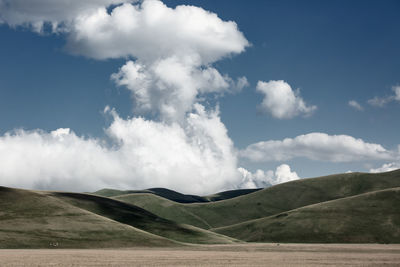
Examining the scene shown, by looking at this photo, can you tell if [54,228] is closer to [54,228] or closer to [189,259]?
[54,228]

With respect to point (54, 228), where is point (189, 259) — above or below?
below

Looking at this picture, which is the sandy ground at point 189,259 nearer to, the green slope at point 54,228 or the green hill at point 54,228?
the green slope at point 54,228

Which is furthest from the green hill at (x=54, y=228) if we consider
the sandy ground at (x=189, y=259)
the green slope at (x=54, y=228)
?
the sandy ground at (x=189, y=259)

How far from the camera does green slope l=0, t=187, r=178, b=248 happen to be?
148 meters

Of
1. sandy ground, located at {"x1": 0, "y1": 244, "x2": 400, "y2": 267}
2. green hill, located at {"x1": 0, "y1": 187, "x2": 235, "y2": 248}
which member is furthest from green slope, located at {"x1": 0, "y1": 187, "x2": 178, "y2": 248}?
sandy ground, located at {"x1": 0, "y1": 244, "x2": 400, "y2": 267}

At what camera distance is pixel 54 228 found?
6363 inches

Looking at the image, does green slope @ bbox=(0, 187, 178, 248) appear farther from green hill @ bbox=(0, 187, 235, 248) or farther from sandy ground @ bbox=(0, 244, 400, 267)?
sandy ground @ bbox=(0, 244, 400, 267)

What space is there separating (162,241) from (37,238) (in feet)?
141

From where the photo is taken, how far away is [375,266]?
68188 mm

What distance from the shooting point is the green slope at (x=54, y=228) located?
14800cm

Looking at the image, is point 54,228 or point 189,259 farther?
point 54,228

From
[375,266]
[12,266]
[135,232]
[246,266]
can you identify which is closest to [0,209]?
[135,232]

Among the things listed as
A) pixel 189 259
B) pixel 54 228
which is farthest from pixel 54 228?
pixel 189 259

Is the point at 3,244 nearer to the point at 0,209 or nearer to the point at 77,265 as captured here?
the point at 0,209
